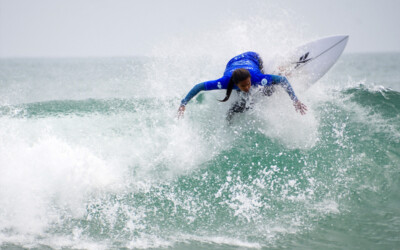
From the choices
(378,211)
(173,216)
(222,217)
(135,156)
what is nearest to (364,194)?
(378,211)

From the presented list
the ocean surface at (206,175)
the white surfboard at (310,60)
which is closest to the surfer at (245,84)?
the ocean surface at (206,175)

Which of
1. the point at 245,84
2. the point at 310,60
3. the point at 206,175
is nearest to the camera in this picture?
the point at 245,84

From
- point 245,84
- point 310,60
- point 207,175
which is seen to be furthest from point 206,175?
point 310,60

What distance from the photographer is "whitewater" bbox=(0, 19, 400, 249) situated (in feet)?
12.4

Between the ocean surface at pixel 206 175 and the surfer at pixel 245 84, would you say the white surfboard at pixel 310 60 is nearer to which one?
the ocean surface at pixel 206 175

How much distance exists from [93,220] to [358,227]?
3.14 metres

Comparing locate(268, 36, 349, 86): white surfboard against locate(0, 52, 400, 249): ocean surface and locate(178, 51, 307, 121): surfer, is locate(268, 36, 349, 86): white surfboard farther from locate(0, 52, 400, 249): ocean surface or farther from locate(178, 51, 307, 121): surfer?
locate(178, 51, 307, 121): surfer

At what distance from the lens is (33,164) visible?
15.4 feet

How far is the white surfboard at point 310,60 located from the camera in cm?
599

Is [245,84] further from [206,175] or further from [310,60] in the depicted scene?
[310,60]

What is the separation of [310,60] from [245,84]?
7.81 feet

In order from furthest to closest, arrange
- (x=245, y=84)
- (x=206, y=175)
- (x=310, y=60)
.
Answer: (x=310, y=60)
(x=206, y=175)
(x=245, y=84)

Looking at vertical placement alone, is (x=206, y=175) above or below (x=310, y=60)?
below

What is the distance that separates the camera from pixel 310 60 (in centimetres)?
622
